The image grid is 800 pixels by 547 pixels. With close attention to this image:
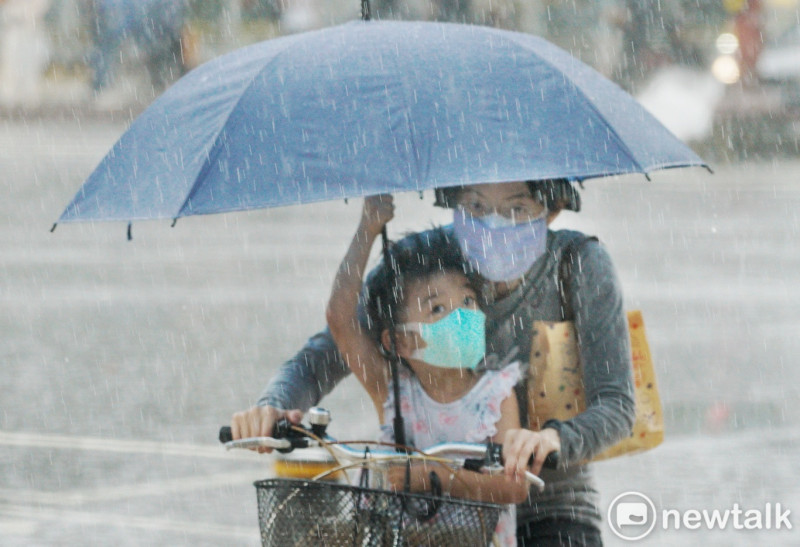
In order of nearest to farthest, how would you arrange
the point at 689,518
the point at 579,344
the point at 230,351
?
the point at 579,344, the point at 689,518, the point at 230,351

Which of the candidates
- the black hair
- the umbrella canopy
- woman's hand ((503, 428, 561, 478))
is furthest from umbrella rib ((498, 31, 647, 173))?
woman's hand ((503, 428, 561, 478))

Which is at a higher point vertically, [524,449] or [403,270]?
[403,270]

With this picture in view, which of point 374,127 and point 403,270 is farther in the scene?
point 403,270

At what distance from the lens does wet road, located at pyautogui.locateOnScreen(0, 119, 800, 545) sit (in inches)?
267

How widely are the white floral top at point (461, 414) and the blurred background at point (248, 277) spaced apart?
1.95ft

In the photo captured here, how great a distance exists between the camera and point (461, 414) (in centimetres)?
340

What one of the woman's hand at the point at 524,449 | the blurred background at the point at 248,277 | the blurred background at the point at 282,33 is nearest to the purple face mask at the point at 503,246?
the blurred background at the point at 248,277

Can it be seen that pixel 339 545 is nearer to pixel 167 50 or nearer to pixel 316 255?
pixel 316 255

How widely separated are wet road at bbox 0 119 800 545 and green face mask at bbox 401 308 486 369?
3021mm

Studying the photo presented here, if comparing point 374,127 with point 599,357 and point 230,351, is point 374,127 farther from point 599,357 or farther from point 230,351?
point 230,351

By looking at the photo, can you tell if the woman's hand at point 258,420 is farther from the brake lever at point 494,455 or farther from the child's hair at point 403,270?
the brake lever at point 494,455

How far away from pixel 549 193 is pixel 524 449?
32.7 inches

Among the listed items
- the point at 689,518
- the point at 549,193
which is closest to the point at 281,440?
the point at 549,193

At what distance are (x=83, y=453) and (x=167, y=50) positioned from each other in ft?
62.4
